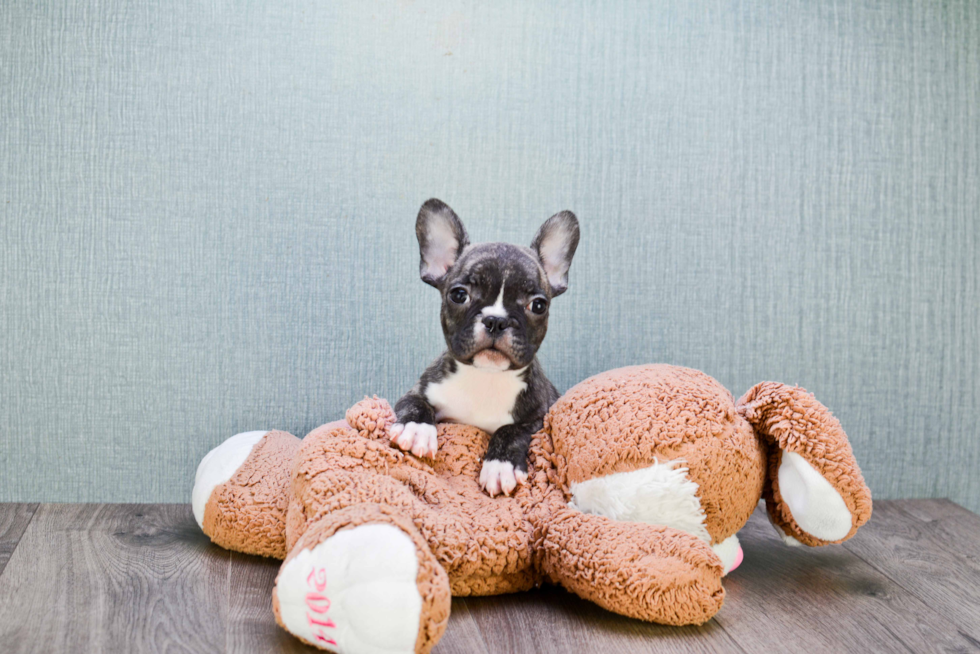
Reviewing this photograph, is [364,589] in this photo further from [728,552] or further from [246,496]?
[728,552]

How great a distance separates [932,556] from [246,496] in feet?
4.93

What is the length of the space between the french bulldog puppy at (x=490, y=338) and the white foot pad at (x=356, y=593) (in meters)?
0.39

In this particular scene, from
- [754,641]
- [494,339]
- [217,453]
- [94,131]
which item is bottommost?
[754,641]

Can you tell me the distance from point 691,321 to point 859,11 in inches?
37.5

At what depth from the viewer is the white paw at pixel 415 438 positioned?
148cm

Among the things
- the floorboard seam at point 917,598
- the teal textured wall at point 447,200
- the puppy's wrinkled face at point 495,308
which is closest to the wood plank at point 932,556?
the floorboard seam at point 917,598

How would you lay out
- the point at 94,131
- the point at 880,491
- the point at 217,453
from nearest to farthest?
1. the point at 217,453
2. the point at 94,131
3. the point at 880,491

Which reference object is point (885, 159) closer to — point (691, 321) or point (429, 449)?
point (691, 321)

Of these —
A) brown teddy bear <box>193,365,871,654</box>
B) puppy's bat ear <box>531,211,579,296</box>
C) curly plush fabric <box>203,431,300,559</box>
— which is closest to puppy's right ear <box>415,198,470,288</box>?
puppy's bat ear <box>531,211,579,296</box>

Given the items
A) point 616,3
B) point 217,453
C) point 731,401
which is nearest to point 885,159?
point 616,3

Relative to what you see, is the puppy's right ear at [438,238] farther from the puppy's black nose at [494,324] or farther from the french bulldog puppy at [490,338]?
the puppy's black nose at [494,324]

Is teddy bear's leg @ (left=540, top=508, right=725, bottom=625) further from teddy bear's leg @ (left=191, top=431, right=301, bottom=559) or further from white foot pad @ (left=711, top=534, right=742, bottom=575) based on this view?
teddy bear's leg @ (left=191, top=431, right=301, bottom=559)

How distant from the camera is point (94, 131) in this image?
1906 mm

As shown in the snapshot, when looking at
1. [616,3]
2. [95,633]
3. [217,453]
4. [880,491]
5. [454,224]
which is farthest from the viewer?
[880,491]
